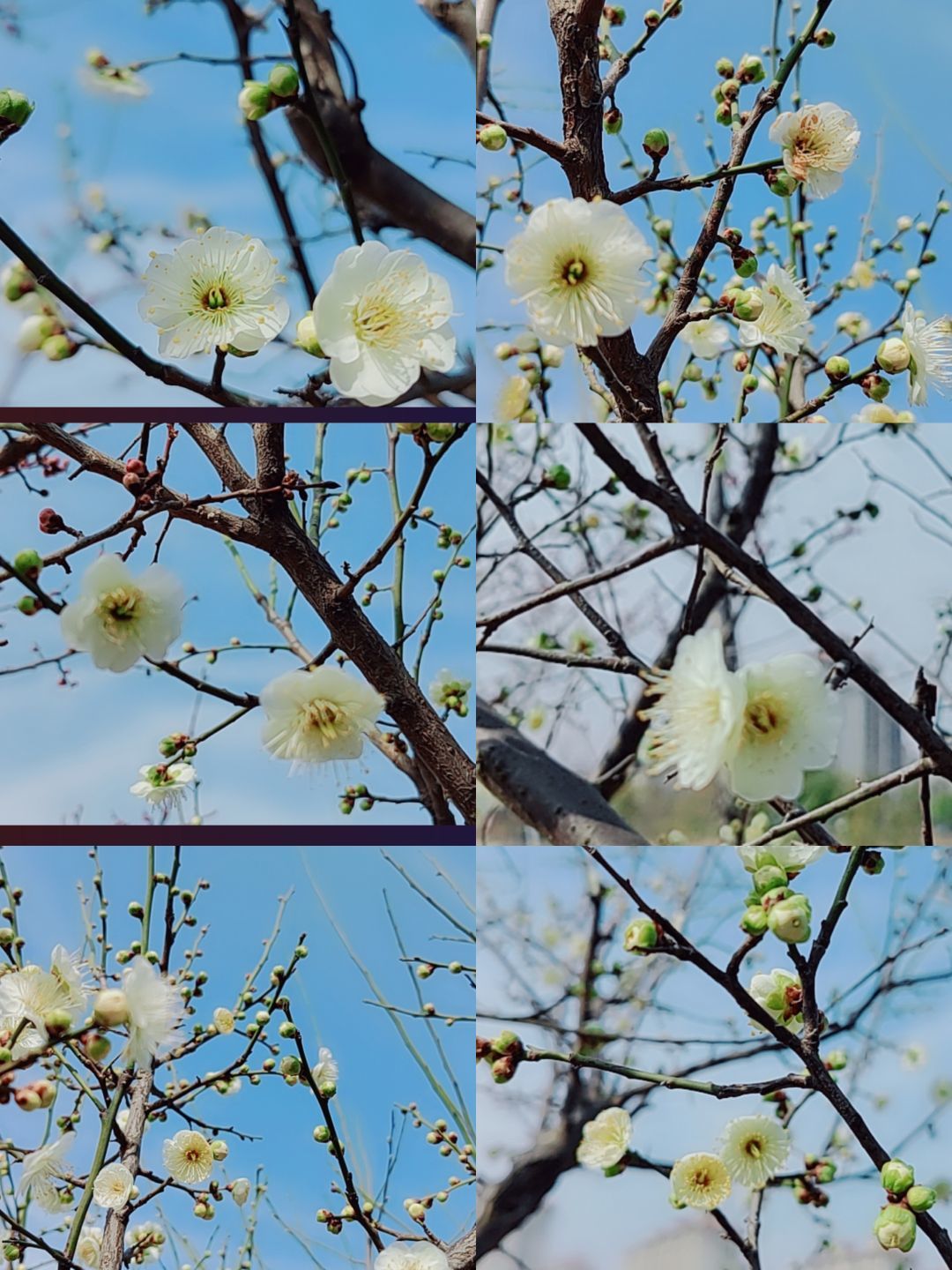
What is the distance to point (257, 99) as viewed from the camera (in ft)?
3.38

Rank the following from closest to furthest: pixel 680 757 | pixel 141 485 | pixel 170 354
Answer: pixel 680 757 → pixel 141 485 → pixel 170 354

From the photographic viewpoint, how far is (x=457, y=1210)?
1.18 metres

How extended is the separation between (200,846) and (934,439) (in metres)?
0.83

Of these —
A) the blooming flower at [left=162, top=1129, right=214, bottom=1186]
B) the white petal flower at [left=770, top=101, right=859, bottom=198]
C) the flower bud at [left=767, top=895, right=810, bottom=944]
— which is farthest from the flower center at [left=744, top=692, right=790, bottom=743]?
the blooming flower at [left=162, top=1129, right=214, bottom=1186]

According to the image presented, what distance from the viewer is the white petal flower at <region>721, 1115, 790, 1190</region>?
112cm

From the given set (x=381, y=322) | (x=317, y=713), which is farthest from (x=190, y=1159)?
(x=381, y=322)

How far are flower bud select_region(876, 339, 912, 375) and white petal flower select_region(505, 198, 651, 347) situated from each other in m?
0.25

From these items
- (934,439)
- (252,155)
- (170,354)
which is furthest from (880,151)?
(170,354)

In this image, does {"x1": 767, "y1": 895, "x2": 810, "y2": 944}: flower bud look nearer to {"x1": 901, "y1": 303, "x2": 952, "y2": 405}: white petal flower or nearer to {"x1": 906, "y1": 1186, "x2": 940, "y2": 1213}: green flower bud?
{"x1": 906, "y1": 1186, "x2": 940, "y2": 1213}: green flower bud

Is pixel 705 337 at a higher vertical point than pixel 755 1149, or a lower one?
higher

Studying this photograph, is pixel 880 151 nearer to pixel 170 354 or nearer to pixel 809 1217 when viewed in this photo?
pixel 170 354

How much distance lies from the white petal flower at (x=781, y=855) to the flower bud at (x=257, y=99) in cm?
75

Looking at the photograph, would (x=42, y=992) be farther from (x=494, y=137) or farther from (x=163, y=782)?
(x=494, y=137)

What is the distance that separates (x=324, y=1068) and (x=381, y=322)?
0.72 metres
